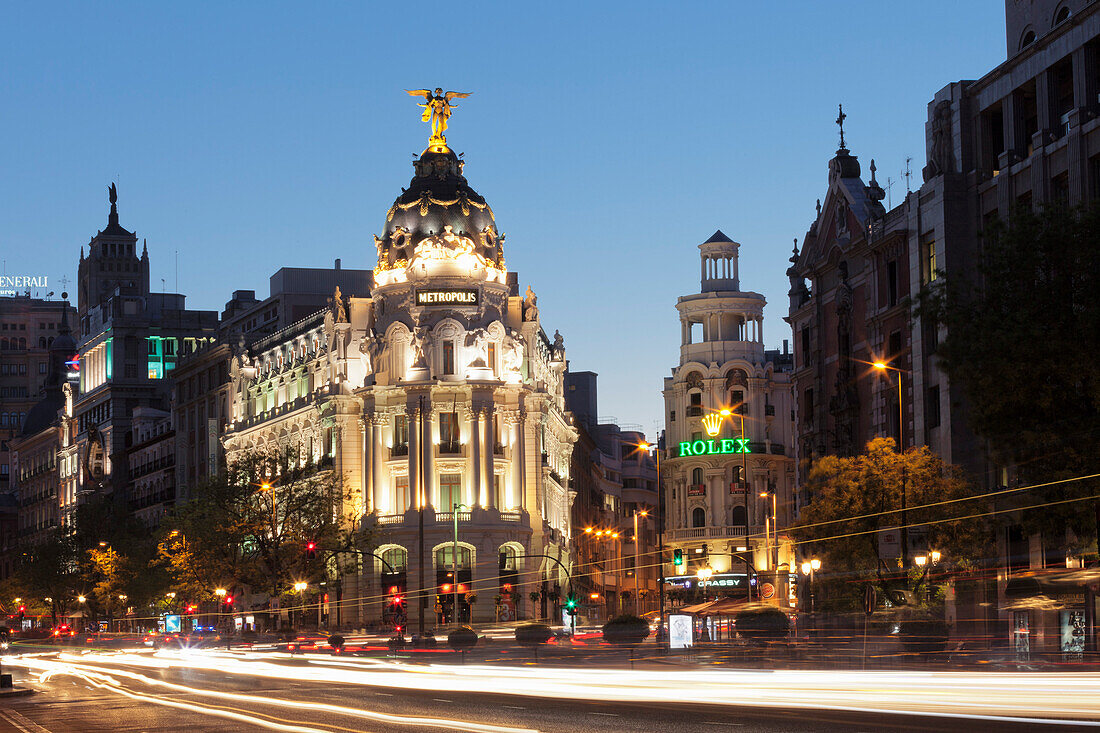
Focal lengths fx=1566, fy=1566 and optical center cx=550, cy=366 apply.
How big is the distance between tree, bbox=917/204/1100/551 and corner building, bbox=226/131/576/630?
6032cm

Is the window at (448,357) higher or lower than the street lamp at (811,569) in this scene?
higher

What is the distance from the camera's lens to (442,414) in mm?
103062

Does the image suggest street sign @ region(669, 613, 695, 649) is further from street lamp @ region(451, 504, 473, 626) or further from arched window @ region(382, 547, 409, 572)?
arched window @ region(382, 547, 409, 572)

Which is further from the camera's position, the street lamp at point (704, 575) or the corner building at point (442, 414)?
the street lamp at point (704, 575)

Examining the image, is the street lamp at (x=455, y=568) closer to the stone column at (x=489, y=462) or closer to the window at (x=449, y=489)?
the window at (x=449, y=489)

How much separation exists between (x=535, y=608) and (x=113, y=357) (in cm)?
7996

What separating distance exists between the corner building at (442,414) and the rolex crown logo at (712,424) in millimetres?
28097

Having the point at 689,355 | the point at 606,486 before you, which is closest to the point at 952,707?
the point at 689,355

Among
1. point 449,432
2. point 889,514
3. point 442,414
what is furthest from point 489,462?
point 889,514

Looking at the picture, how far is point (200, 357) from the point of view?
136 metres

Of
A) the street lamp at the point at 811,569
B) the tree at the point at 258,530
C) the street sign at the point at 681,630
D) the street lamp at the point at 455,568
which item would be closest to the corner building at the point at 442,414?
the street lamp at the point at 455,568

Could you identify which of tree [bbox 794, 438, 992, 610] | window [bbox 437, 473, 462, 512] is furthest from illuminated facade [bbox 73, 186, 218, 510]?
tree [bbox 794, 438, 992, 610]

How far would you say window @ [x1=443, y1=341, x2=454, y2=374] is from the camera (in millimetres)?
102625

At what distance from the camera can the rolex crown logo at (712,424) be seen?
435 feet
